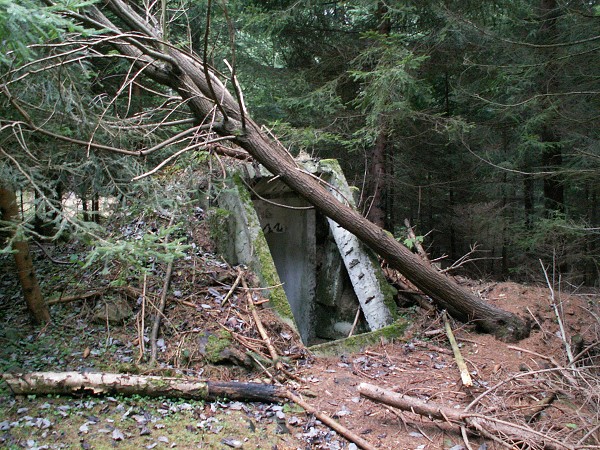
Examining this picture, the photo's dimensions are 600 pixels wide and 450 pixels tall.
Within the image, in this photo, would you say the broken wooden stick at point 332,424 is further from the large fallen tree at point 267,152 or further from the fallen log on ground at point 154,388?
the large fallen tree at point 267,152

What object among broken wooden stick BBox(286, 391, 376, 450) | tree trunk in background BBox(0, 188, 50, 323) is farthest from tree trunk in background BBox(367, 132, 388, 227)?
tree trunk in background BBox(0, 188, 50, 323)

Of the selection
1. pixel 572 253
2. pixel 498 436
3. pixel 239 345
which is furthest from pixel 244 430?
pixel 572 253

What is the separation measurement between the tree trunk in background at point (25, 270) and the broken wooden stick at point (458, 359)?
4.44m

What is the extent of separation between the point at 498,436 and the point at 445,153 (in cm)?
1036

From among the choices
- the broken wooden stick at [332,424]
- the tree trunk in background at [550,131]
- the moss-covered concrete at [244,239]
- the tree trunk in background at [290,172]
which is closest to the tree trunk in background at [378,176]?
the tree trunk in background at [550,131]

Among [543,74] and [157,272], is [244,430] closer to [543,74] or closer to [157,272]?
[157,272]

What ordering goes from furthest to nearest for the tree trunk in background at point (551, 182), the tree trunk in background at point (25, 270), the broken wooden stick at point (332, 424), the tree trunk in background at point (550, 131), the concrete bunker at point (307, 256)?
the tree trunk in background at point (551, 182) → the tree trunk in background at point (550, 131) → the concrete bunker at point (307, 256) → the tree trunk in background at point (25, 270) → the broken wooden stick at point (332, 424)

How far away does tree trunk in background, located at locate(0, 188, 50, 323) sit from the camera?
14.9ft

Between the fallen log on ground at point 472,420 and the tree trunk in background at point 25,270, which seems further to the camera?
the tree trunk in background at point 25,270

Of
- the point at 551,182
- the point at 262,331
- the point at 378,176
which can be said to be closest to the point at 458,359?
the point at 262,331

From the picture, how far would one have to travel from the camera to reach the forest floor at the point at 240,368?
365cm

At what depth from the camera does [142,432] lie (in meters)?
3.54

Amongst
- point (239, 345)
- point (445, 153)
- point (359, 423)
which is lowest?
point (359, 423)

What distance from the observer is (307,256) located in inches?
297
